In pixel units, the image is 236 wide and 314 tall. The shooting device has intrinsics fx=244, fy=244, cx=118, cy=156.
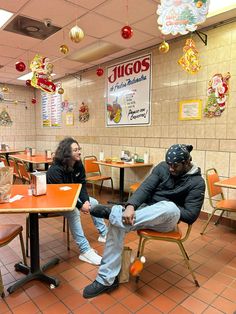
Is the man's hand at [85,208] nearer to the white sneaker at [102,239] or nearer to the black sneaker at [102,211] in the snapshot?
the black sneaker at [102,211]

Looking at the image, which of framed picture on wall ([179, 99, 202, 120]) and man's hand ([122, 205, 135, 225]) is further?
framed picture on wall ([179, 99, 202, 120])

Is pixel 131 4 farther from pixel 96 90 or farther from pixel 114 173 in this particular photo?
pixel 114 173

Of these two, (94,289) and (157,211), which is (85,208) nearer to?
(94,289)

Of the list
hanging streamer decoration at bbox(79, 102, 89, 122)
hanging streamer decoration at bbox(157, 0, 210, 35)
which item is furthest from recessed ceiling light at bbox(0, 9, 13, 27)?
hanging streamer decoration at bbox(79, 102, 89, 122)

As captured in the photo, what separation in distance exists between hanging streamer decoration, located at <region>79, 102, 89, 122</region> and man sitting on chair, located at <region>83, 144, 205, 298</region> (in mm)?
3926

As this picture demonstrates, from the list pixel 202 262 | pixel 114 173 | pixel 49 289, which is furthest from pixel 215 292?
pixel 114 173

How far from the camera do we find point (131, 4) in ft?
9.27

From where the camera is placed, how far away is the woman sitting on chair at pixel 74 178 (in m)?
2.31

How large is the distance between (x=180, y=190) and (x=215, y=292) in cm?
84

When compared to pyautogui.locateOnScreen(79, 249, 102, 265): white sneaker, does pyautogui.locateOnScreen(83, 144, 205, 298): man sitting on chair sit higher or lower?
higher

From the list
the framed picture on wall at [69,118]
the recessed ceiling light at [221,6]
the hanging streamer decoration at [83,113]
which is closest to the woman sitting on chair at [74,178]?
the recessed ceiling light at [221,6]

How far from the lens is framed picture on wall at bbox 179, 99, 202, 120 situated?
3576mm

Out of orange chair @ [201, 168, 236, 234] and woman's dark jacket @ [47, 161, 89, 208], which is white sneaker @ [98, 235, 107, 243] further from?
orange chair @ [201, 168, 236, 234]

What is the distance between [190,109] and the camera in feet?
12.1
